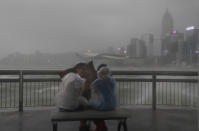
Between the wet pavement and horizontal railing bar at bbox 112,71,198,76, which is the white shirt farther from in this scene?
Result: horizontal railing bar at bbox 112,71,198,76

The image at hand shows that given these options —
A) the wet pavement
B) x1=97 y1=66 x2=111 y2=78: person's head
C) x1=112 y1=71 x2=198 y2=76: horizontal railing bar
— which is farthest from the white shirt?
x1=112 y1=71 x2=198 y2=76: horizontal railing bar

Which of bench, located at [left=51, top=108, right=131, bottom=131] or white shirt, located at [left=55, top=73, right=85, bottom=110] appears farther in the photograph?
white shirt, located at [left=55, top=73, right=85, bottom=110]

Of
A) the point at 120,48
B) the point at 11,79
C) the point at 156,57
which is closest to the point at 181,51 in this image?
the point at 156,57

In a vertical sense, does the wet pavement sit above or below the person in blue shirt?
below

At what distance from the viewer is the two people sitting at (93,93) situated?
154 inches

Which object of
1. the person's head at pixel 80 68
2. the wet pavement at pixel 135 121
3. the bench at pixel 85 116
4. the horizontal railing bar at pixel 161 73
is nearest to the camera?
the bench at pixel 85 116

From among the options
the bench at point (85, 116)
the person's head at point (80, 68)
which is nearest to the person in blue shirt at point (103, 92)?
the bench at point (85, 116)

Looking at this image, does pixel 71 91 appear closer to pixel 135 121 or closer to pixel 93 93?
pixel 93 93

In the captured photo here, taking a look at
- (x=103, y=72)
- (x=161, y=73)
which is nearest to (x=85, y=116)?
(x=103, y=72)

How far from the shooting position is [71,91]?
3938 millimetres

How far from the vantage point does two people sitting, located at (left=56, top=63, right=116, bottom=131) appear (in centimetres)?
392

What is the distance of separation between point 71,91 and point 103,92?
1.89 ft

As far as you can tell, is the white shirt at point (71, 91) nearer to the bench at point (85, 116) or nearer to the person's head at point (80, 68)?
the bench at point (85, 116)

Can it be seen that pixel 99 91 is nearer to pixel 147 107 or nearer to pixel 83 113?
pixel 83 113
